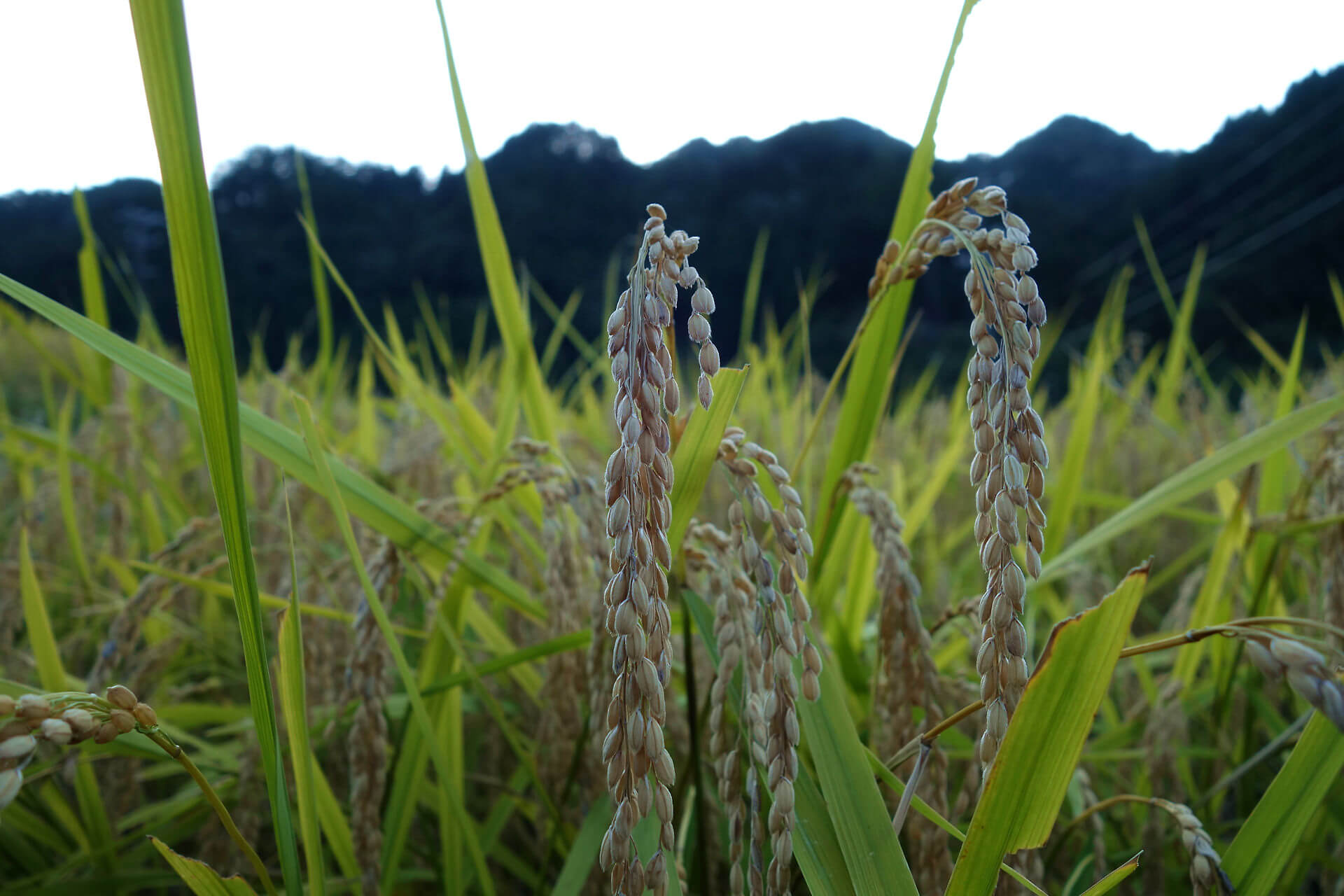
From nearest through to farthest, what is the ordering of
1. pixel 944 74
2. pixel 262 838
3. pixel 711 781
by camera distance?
pixel 944 74 → pixel 711 781 → pixel 262 838

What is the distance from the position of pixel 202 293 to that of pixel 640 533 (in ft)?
0.92

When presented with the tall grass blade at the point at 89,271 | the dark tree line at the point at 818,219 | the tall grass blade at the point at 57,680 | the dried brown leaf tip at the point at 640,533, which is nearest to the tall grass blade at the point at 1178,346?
the dried brown leaf tip at the point at 640,533

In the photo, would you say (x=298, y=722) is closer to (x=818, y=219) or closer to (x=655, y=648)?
(x=655, y=648)

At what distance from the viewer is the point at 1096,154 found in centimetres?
1412

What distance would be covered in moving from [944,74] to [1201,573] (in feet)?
3.38

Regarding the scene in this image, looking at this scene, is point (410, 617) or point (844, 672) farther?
point (410, 617)

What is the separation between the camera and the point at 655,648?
37 centimetres

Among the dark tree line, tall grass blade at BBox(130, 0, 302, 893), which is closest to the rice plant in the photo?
tall grass blade at BBox(130, 0, 302, 893)

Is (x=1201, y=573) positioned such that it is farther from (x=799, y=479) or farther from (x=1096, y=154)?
(x=1096, y=154)

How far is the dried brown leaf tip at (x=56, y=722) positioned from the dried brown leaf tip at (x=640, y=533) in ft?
0.83

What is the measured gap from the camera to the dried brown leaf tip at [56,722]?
1.07 feet

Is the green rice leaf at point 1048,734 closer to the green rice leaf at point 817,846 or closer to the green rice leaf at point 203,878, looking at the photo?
the green rice leaf at point 817,846

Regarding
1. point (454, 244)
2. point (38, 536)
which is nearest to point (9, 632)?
point (38, 536)

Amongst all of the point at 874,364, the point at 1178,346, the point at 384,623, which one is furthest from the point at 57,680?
the point at 1178,346
